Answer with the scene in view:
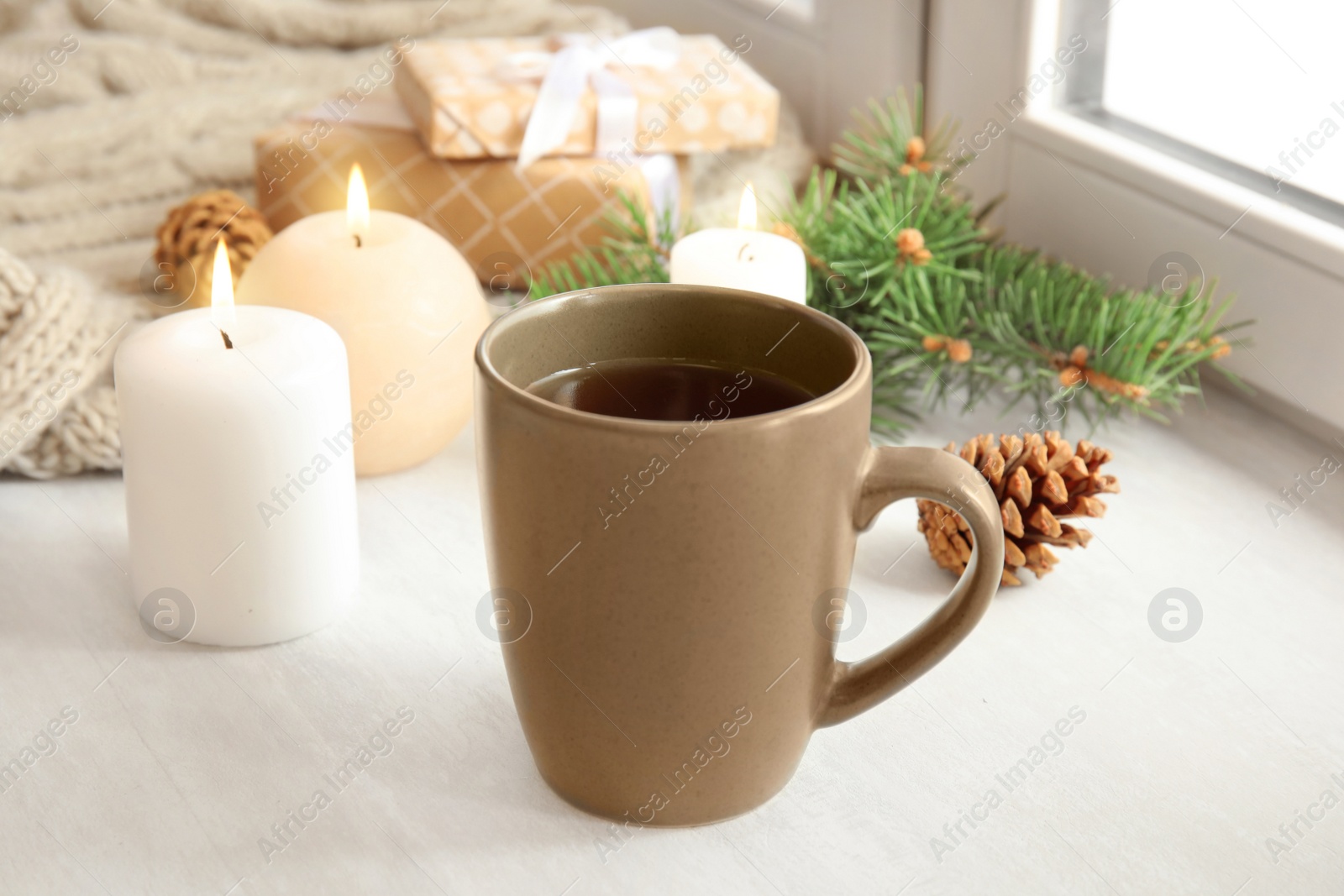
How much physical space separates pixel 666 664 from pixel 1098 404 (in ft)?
1.26

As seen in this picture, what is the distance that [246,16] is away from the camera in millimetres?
1102

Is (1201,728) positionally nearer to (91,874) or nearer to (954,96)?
(91,874)

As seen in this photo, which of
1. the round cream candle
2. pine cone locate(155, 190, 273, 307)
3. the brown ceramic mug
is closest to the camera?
the brown ceramic mug

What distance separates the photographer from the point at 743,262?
60 cm

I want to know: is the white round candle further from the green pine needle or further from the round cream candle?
the green pine needle

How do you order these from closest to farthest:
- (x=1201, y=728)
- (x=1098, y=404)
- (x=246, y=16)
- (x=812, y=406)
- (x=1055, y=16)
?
1. (x=812, y=406)
2. (x=1201, y=728)
3. (x=1098, y=404)
4. (x=1055, y=16)
5. (x=246, y=16)

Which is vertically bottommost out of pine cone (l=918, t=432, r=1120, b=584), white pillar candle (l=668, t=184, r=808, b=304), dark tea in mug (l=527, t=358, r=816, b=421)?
pine cone (l=918, t=432, r=1120, b=584)

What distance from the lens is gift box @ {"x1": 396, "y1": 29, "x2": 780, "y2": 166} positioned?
2.65 feet

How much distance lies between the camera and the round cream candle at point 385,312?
63 centimetres

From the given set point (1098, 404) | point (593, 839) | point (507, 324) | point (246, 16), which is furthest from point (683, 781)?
point (246, 16)

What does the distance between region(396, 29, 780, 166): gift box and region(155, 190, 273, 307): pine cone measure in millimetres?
129

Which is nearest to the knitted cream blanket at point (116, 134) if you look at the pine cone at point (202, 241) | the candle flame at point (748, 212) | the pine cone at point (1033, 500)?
the pine cone at point (202, 241)

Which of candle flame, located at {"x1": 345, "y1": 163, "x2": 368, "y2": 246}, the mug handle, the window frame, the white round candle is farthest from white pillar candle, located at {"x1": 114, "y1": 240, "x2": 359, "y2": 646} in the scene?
the window frame

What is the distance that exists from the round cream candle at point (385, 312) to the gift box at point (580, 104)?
0.16m
